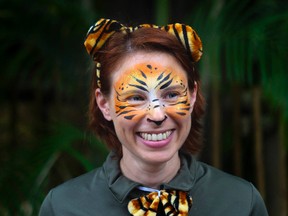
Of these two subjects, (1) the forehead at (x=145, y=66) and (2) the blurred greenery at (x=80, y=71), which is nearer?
(1) the forehead at (x=145, y=66)

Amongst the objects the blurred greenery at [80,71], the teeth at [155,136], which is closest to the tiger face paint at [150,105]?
the teeth at [155,136]

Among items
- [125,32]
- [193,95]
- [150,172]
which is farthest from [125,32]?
[150,172]

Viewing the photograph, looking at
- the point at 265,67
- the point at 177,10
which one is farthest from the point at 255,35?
the point at 177,10

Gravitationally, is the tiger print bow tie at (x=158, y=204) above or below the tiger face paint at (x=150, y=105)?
below

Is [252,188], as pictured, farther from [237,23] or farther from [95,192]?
[237,23]

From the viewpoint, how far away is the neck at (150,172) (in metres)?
1.56

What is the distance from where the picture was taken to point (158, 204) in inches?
59.4

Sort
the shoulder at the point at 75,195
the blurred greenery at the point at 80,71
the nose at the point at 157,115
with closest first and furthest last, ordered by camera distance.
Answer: the nose at the point at 157,115 < the shoulder at the point at 75,195 < the blurred greenery at the point at 80,71

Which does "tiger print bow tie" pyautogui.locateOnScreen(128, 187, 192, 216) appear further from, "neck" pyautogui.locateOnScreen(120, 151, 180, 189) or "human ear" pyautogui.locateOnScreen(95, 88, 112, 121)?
"human ear" pyautogui.locateOnScreen(95, 88, 112, 121)

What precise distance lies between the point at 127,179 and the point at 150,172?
64 mm

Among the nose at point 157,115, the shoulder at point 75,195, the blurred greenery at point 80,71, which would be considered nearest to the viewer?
the nose at point 157,115

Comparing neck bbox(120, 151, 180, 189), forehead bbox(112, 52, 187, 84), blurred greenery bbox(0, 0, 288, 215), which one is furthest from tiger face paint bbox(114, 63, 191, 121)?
blurred greenery bbox(0, 0, 288, 215)

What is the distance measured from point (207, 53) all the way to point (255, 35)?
20 centimetres

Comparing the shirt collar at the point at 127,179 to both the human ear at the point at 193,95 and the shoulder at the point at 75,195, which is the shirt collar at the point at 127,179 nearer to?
the shoulder at the point at 75,195
